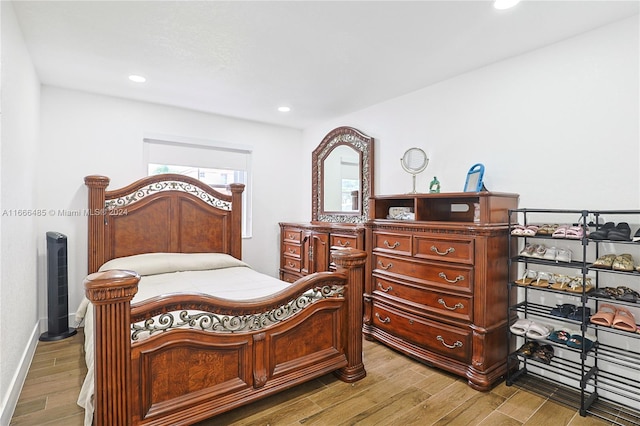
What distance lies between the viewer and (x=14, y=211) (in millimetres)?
2139

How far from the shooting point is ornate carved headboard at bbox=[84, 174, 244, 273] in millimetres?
3400

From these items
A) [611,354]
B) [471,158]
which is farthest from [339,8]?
[611,354]

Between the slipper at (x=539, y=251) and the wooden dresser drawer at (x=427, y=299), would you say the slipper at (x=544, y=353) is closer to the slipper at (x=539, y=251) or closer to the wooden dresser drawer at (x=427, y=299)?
the wooden dresser drawer at (x=427, y=299)

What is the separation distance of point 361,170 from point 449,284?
1826mm

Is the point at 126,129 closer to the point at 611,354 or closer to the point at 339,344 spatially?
the point at 339,344

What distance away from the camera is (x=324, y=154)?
4.56 m

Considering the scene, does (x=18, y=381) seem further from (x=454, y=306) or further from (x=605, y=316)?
(x=605, y=316)

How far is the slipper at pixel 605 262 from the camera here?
6.64 feet

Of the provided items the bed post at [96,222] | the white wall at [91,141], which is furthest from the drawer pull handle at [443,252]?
the bed post at [96,222]

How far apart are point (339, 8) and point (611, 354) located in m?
2.83

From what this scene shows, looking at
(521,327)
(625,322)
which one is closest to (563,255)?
(625,322)

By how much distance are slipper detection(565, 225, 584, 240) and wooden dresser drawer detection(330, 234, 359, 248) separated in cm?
179

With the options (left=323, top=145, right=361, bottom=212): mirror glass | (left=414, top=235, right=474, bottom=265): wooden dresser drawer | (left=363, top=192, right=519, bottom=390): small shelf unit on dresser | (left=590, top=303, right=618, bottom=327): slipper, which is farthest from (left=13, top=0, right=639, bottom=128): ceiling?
(left=590, top=303, right=618, bottom=327): slipper

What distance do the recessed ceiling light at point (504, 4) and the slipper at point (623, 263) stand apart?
1.65m
